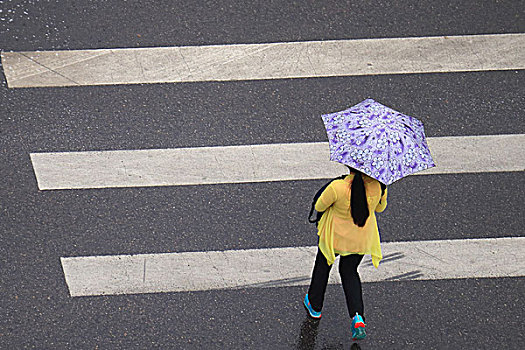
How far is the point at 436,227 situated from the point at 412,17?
8.31ft

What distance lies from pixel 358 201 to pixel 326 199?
176 millimetres

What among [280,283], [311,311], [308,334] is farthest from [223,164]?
[308,334]

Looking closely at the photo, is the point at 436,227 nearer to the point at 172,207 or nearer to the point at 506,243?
the point at 506,243

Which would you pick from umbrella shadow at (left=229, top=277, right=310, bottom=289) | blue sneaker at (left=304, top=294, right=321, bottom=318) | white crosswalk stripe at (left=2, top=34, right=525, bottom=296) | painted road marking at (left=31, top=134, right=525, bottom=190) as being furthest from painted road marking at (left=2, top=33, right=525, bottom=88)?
blue sneaker at (left=304, top=294, right=321, bottom=318)

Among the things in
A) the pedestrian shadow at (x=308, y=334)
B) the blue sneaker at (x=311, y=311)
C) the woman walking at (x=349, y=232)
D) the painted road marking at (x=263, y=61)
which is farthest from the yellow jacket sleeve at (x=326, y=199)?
the painted road marking at (x=263, y=61)

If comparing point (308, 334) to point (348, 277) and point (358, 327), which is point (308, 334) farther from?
point (348, 277)

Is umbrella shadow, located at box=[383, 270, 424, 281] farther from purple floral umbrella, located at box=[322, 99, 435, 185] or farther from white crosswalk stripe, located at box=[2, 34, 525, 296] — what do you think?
purple floral umbrella, located at box=[322, 99, 435, 185]

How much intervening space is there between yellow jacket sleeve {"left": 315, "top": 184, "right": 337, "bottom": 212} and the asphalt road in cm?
106

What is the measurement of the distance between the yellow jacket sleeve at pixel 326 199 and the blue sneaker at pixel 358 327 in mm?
818

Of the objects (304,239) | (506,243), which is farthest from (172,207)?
(506,243)

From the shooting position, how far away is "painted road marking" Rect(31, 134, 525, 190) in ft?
16.9

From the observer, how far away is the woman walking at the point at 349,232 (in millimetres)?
3600

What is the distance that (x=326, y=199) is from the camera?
3.65 metres

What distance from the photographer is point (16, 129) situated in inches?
215
